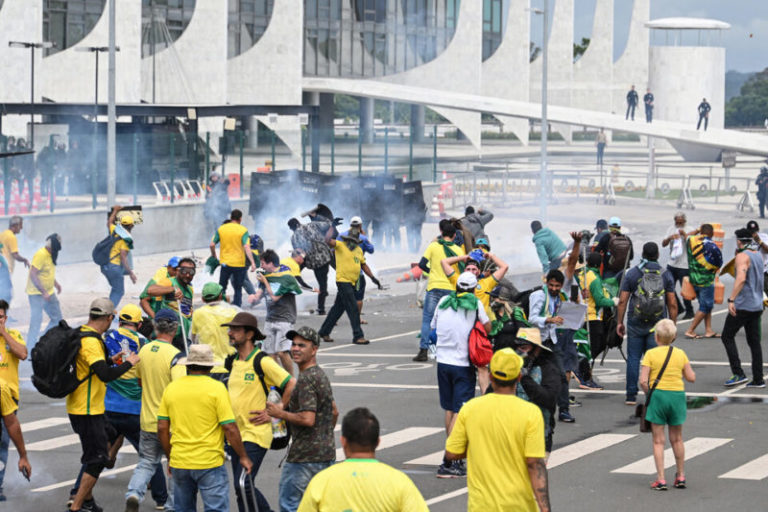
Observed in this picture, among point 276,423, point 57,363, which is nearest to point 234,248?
point 57,363

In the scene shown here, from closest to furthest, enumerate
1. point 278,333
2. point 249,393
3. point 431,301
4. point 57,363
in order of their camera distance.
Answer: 1. point 249,393
2. point 57,363
3. point 278,333
4. point 431,301

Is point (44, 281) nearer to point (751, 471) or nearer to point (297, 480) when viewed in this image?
point (751, 471)

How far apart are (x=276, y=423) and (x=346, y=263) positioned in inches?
378

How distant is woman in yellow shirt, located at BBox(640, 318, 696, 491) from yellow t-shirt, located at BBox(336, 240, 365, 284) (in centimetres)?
802

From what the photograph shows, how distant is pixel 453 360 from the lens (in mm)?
11625

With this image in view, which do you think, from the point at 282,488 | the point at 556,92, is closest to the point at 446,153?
the point at 556,92

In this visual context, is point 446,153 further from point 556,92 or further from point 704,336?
point 704,336

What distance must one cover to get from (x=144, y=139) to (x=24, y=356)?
22.8 metres

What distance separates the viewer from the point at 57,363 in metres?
9.71

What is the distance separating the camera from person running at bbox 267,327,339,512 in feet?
28.4

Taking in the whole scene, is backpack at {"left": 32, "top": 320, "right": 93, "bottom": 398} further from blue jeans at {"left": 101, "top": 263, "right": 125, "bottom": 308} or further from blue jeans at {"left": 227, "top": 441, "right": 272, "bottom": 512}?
blue jeans at {"left": 101, "top": 263, "right": 125, "bottom": 308}

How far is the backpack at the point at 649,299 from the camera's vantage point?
13859 millimetres

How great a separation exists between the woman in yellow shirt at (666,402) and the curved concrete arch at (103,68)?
1834 inches

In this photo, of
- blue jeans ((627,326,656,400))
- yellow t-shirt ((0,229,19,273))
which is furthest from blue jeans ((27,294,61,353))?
blue jeans ((627,326,656,400))
